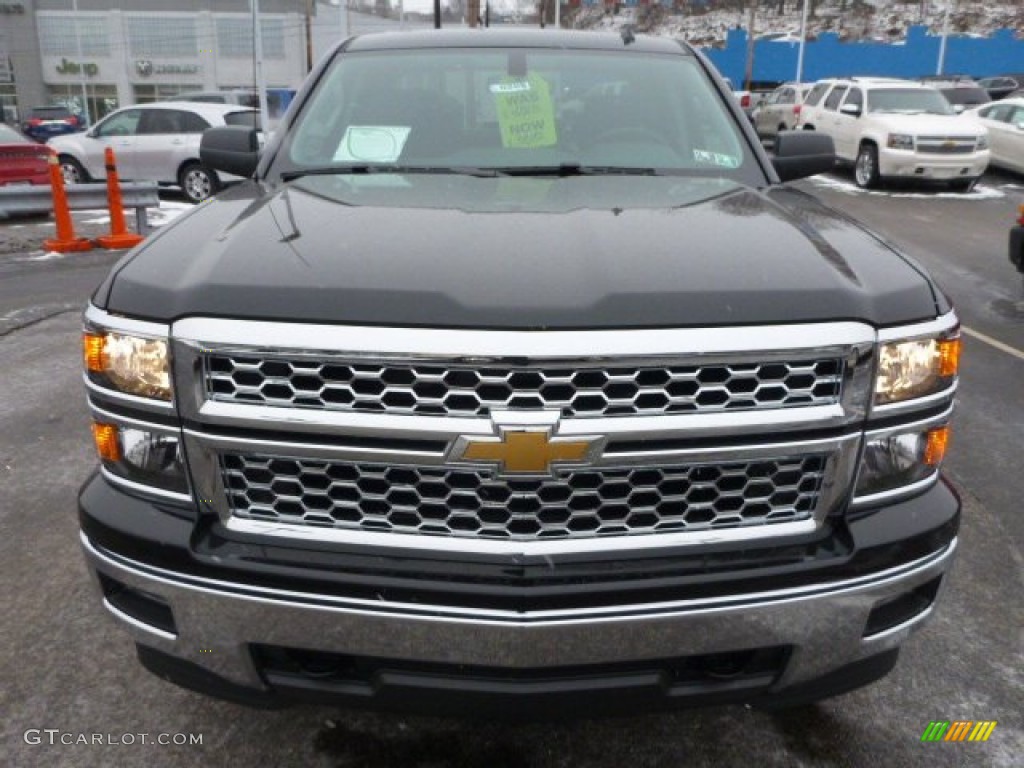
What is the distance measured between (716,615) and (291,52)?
63806 mm

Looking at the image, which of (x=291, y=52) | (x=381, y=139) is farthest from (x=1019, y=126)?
(x=291, y=52)

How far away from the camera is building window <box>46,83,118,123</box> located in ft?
196

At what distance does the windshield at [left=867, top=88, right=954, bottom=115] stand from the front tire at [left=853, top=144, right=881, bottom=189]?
97 centimetres

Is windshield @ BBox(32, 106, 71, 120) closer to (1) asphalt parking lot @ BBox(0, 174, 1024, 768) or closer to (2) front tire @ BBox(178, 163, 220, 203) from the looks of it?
(2) front tire @ BBox(178, 163, 220, 203)

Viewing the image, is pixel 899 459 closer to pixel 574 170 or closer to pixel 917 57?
pixel 574 170

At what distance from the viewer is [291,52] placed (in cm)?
5956

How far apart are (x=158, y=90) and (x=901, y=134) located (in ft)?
184

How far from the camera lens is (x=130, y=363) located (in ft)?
6.27

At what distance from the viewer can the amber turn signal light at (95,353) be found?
1.95 meters

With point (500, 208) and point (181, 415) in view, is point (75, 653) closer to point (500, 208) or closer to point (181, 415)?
point (181, 415)

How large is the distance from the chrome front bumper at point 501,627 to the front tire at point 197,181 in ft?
43.3

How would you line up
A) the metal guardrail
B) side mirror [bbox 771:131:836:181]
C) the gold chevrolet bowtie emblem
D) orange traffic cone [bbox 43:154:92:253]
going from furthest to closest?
1. the metal guardrail
2. orange traffic cone [bbox 43:154:92:253]
3. side mirror [bbox 771:131:836:181]
4. the gold chevrolet bowtie emblem

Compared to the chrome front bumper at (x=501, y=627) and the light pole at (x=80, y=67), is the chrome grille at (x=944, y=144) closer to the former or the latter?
the chrome front bumper at (x=501, y=627)

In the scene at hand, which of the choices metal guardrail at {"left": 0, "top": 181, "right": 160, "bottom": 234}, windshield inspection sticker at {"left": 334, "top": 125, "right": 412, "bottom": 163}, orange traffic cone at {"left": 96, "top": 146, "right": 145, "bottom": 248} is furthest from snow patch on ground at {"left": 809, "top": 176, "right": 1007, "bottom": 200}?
windshield inspection sticker at {"left": 334, "top": 125, "right": 412, "bottom": 163}
